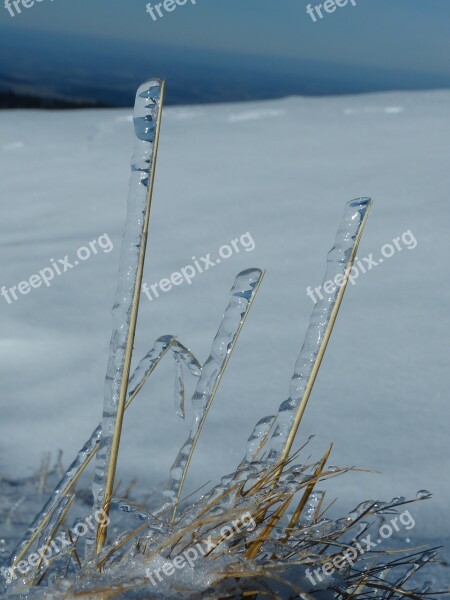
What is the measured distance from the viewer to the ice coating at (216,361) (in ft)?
2.52

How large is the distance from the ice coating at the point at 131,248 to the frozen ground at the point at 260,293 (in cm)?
57

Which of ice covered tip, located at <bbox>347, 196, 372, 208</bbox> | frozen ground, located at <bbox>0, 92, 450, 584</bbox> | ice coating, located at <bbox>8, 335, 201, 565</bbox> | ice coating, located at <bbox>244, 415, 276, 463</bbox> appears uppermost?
frozen ground, located at <bbox>0, 92, 450, 584</bbox>

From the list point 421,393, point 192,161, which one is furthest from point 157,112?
point 192,161

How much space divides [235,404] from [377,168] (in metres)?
1.72

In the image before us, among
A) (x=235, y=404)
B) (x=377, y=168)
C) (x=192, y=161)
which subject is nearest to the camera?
(x=235, y=404)

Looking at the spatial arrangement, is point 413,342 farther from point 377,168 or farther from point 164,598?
point 377,168

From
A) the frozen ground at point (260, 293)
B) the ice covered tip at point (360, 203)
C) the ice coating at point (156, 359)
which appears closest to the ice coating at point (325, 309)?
the ice covered tip at point (360, 203)

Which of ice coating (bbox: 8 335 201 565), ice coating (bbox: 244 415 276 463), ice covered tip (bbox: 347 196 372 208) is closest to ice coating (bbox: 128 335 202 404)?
ice coating (bbox: 8 335 201 565)

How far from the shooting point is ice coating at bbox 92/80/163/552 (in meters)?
0.71

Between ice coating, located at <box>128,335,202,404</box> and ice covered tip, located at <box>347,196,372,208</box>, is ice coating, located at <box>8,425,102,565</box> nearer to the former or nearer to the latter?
ice coating, located at <box>128,335,202,404</box>

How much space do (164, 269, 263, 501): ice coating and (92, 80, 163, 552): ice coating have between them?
0.26ft

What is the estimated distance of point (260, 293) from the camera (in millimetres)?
1992

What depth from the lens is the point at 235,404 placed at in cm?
148

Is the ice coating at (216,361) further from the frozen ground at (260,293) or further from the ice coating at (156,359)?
the frozen ground at (260,293)
